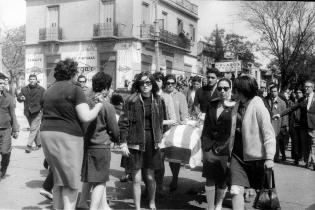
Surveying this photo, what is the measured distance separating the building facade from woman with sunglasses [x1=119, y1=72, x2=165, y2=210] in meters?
20.0

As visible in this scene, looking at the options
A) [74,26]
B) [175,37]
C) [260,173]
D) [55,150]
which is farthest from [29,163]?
[175,37]

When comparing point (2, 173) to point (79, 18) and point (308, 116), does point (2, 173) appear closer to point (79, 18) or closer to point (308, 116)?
point (308, 116)

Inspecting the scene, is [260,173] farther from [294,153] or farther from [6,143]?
[294,153]

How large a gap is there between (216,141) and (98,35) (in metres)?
22.6

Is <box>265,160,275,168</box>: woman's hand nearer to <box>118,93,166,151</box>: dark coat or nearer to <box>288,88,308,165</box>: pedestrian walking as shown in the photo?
<box>118,93,166,151</box>: dark coat

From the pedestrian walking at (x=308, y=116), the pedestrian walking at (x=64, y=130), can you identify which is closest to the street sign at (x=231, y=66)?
the pedestrian walking at (x=308, y=116)

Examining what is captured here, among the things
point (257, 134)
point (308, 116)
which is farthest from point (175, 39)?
point (257, 134)

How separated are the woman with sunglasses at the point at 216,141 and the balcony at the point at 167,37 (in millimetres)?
22279

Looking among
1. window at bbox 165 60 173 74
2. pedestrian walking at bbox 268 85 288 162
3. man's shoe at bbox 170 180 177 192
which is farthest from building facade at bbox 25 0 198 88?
man's shoe at bbox 170 180 177 192

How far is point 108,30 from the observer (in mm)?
26266

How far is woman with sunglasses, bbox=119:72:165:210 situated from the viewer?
206 inches

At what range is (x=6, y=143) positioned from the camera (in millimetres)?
6992

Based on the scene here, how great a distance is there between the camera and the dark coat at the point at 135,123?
5242mm

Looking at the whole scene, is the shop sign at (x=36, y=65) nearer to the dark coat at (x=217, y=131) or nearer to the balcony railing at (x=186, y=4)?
the balcony railing at (x=186, y=4)
